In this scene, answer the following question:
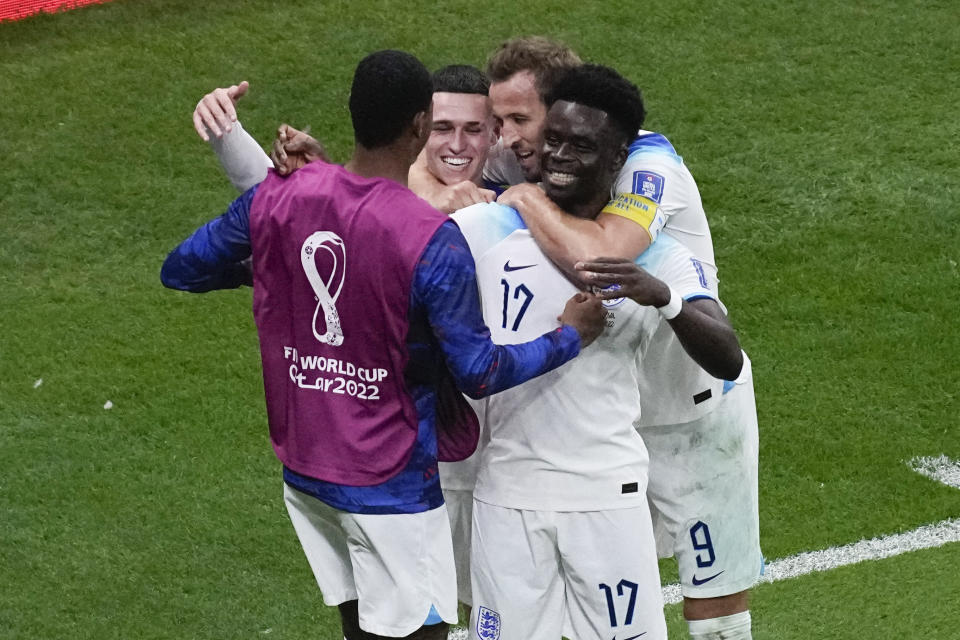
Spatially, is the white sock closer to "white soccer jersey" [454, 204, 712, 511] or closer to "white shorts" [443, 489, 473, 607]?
"white shorts" [443, 489, 473, 607]

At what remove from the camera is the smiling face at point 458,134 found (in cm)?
439

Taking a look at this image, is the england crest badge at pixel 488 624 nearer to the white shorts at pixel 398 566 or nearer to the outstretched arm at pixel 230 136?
the white shorts at pixel 398 566

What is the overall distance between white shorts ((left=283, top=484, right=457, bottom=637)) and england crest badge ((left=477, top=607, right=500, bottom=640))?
110mm

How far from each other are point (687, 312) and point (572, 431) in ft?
1.42

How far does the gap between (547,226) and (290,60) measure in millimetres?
7005

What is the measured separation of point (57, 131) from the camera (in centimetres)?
977

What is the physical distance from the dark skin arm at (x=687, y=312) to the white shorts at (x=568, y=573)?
0.45 meters

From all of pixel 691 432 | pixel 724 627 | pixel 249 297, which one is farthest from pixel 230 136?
pixel 249 297

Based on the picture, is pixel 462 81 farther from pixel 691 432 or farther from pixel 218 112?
pixel 691 432

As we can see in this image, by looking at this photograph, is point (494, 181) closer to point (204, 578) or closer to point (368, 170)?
point (368, 170)

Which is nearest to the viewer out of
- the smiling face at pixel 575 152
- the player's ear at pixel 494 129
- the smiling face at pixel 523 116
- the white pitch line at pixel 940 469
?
the smiling face at pixel 575 152

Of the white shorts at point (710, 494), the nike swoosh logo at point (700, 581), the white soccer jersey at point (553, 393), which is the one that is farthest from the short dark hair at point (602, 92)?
the nike swoosh logo at point (700, 581)

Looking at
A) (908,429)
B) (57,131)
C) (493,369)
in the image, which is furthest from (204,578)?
(57,131)

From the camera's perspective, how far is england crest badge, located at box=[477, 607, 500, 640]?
383 cm
